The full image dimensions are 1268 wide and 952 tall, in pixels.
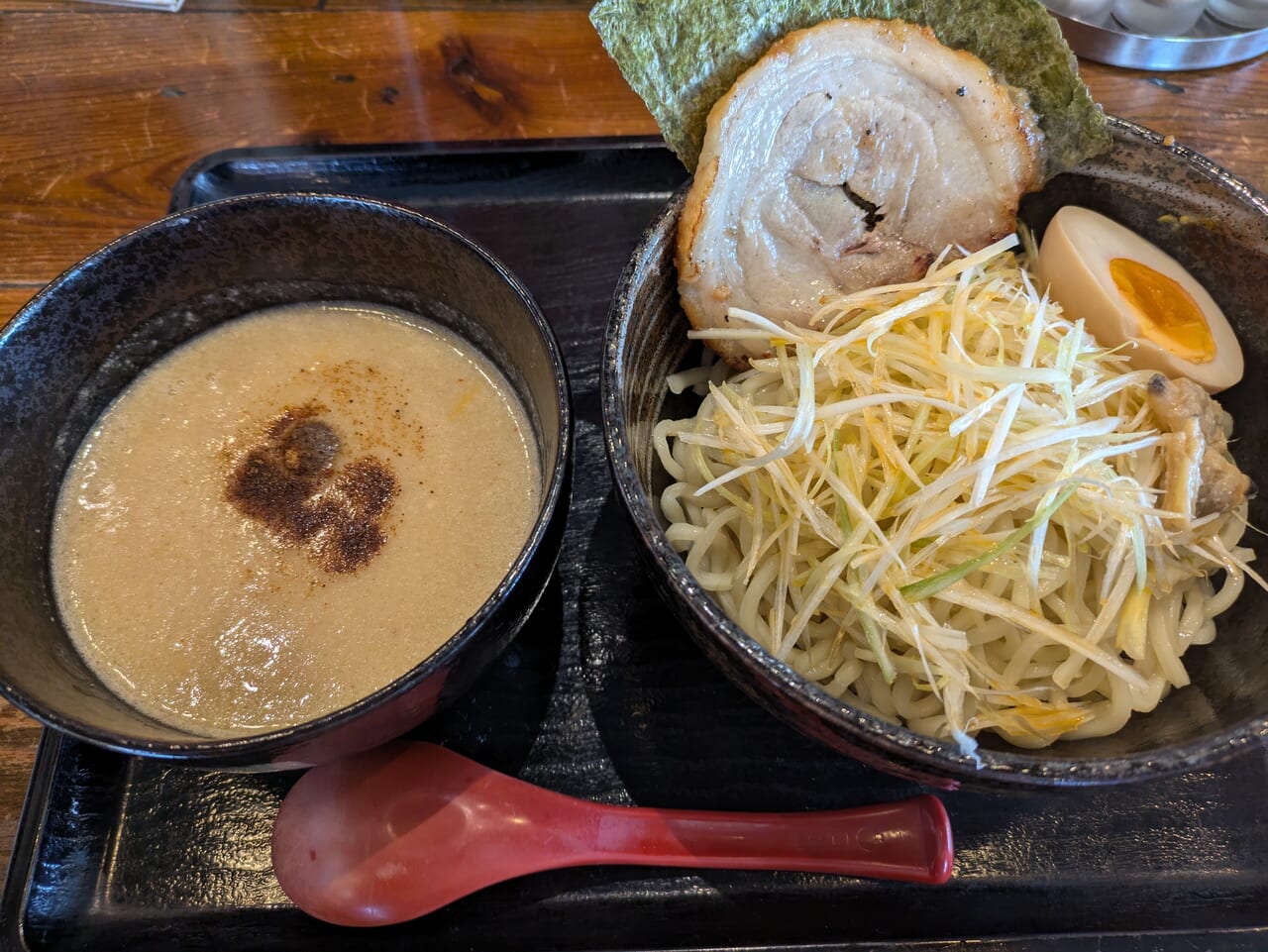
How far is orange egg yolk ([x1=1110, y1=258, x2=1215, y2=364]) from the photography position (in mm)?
1233

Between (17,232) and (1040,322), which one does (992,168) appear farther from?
(17,232)

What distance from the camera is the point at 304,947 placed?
1.06m

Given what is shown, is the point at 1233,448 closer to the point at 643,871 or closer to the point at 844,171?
the point at 844,171

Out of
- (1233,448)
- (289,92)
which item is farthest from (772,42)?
(289,92)

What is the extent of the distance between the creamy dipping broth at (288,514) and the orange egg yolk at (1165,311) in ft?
3.20

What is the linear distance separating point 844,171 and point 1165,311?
56 centimetres

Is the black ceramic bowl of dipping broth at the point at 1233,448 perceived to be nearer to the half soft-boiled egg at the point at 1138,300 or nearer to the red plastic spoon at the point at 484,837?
the half soft-boiled egg at the point at 1138,300

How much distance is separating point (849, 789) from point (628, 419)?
2.05 ft

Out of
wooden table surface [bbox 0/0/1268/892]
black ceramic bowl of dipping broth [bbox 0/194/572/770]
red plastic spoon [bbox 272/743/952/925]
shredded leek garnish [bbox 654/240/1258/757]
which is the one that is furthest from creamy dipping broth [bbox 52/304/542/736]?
wooden table surface [bbox 0/0/1268/892]

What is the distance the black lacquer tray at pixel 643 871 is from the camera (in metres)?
1.06

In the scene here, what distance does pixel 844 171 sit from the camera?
123 cm

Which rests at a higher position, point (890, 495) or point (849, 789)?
point (890, 495)

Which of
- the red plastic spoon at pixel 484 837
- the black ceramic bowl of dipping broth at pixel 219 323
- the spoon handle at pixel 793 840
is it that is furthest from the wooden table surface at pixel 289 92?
the spoon handle at pixel 793 840

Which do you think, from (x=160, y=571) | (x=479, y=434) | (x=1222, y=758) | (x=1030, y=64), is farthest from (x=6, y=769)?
(x=1030, y=64)
